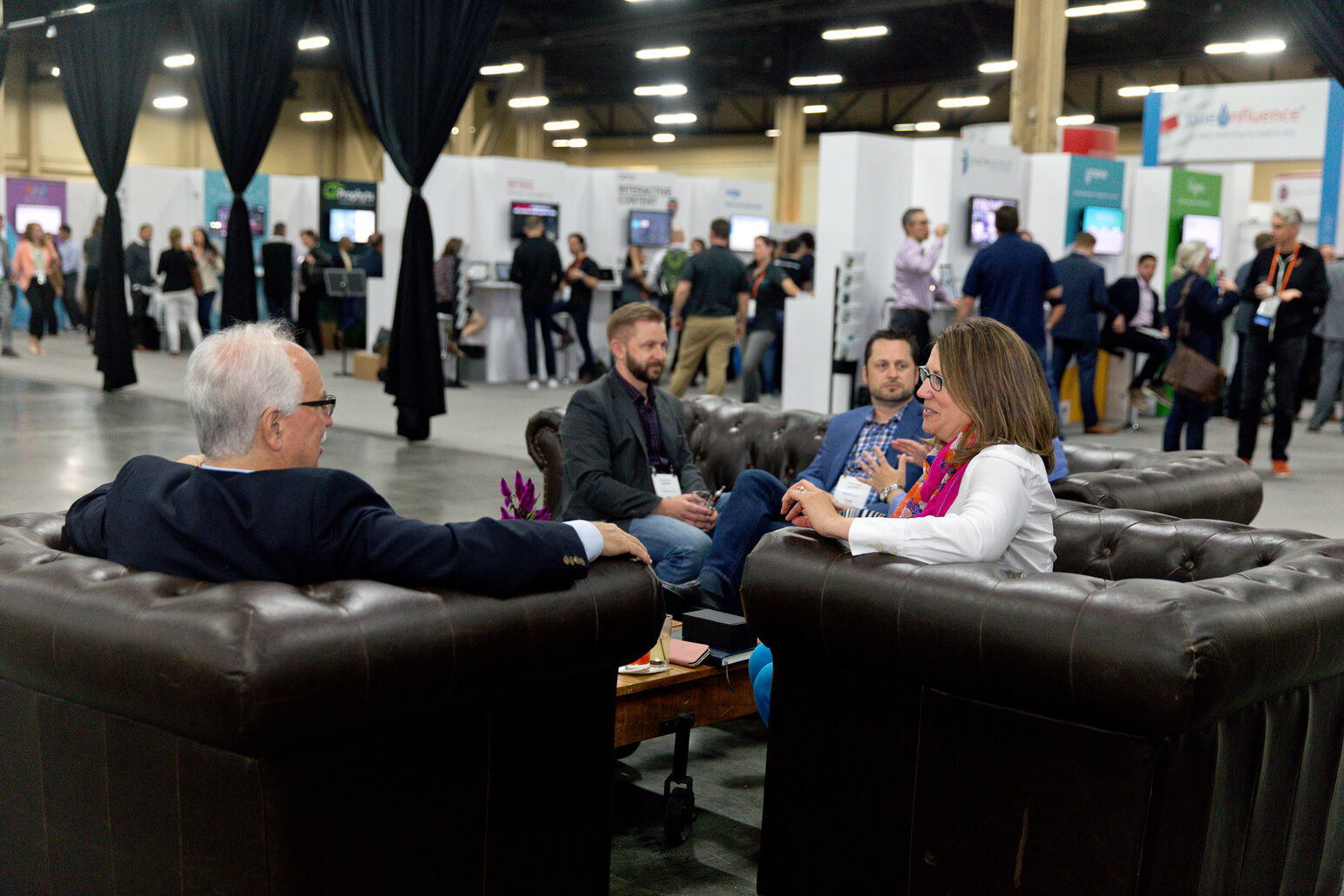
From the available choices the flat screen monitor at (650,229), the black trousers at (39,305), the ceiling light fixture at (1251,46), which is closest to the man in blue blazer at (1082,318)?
the flat screen monitor at (650,229)

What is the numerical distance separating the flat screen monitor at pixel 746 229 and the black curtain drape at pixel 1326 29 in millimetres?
10968

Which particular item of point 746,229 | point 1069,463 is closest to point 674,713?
point 1069,463

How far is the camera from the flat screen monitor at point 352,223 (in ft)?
58.1

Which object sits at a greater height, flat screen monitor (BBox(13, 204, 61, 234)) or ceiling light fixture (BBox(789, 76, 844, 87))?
ceiling light fixture (BBox(789, 76, 844, 87))

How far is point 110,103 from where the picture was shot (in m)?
11.0

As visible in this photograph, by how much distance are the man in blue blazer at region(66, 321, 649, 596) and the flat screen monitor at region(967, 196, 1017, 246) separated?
29.6 feet

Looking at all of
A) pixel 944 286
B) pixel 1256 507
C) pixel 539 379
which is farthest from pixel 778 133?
pixel 1256 507

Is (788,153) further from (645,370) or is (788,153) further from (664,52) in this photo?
(645,370)

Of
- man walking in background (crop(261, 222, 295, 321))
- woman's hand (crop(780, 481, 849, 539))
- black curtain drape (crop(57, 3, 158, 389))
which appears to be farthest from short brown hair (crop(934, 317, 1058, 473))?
man walking in background (crop(261, 222, 295, 321))

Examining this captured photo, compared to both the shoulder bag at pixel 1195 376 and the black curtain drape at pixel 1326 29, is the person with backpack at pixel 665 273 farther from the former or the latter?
the black curtain drape at pixel 1326 29

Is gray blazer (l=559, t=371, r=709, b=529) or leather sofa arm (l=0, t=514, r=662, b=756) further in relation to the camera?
gray blazer (l=559, t=371, r=709, b=529)

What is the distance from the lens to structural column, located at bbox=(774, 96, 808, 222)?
21.2m

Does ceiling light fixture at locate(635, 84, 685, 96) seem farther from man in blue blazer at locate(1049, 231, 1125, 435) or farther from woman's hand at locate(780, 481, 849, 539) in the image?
woman's hand at locate(780, 481, 849, 539)

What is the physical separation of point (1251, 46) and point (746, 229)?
7.30m
